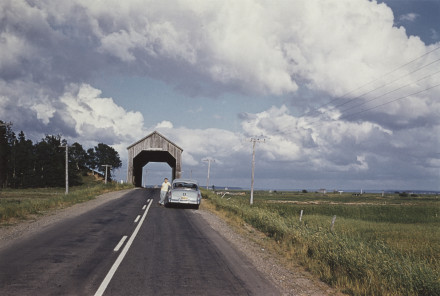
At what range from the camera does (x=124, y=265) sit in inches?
305

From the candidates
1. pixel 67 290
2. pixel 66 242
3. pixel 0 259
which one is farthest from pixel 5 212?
pixel 67 290

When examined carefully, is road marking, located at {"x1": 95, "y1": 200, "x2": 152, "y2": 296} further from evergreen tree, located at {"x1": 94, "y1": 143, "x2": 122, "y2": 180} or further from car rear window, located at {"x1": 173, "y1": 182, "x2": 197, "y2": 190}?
evergreen tree, located at {"x1": 94, "y1": 143, "x2": 122, "y2": 180}

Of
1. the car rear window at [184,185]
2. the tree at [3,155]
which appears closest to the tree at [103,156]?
the tree at [3,155]

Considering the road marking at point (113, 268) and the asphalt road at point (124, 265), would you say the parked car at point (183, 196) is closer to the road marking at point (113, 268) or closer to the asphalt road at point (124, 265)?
the asphalt road at point (124, 265)

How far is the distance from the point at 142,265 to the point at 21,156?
91706 millimetres

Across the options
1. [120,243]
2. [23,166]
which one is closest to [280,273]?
[120,243]

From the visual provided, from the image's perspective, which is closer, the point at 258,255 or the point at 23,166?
the point at 258,255

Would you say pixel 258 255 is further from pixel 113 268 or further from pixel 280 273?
pixel 113 268

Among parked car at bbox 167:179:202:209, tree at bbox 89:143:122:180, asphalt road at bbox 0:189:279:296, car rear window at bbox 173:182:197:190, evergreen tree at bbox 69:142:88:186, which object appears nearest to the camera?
asphalt road at bbox 0:189:279:296

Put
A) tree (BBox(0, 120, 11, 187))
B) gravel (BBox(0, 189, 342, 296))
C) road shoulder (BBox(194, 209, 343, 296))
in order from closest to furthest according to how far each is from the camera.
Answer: road shoulder (BBox(194, 209, 343, 296)), gravel (BBox(0, 189, 342, 296)), tree (BBox(0, 120, 11, 187))

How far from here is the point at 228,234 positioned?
13.7m

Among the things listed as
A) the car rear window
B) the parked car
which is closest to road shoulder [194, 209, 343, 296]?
the parked car

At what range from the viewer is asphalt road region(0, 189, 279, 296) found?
6.22m

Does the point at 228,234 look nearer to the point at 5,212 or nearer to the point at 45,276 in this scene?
the point at 45,276
